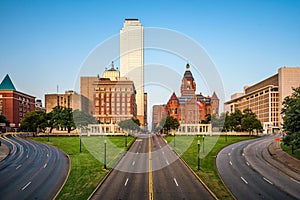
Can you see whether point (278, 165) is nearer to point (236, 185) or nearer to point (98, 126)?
point (236, 185)

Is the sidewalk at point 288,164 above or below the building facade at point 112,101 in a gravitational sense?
below

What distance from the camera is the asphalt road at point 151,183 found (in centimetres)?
2569

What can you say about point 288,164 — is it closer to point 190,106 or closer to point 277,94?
point 190,106

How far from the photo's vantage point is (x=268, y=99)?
17525cm

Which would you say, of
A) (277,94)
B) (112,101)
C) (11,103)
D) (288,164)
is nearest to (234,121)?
(277,94)

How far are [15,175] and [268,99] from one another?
16352cm

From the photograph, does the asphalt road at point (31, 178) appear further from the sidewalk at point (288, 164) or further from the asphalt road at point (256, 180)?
the sidewalk at point (288, 164)

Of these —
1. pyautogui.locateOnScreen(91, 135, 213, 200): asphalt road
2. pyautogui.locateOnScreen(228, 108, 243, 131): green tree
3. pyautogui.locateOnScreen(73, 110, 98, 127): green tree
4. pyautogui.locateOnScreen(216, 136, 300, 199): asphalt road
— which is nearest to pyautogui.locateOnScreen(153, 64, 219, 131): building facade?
pyautogui.locateOnScreen(228, 108, 243, 131): green tree

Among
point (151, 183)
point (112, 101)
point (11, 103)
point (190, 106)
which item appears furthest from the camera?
point (112, 101)

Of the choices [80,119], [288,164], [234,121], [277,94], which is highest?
[277,94]

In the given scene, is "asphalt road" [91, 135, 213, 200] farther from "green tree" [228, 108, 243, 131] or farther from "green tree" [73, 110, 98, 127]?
"green tree" [228, 108, 243, 131]

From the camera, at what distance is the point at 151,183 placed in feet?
100

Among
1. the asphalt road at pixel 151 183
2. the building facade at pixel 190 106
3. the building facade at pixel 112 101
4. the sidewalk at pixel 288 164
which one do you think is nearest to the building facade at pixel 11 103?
the building facade at pixel 112 101

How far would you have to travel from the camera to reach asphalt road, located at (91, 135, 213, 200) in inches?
1011
